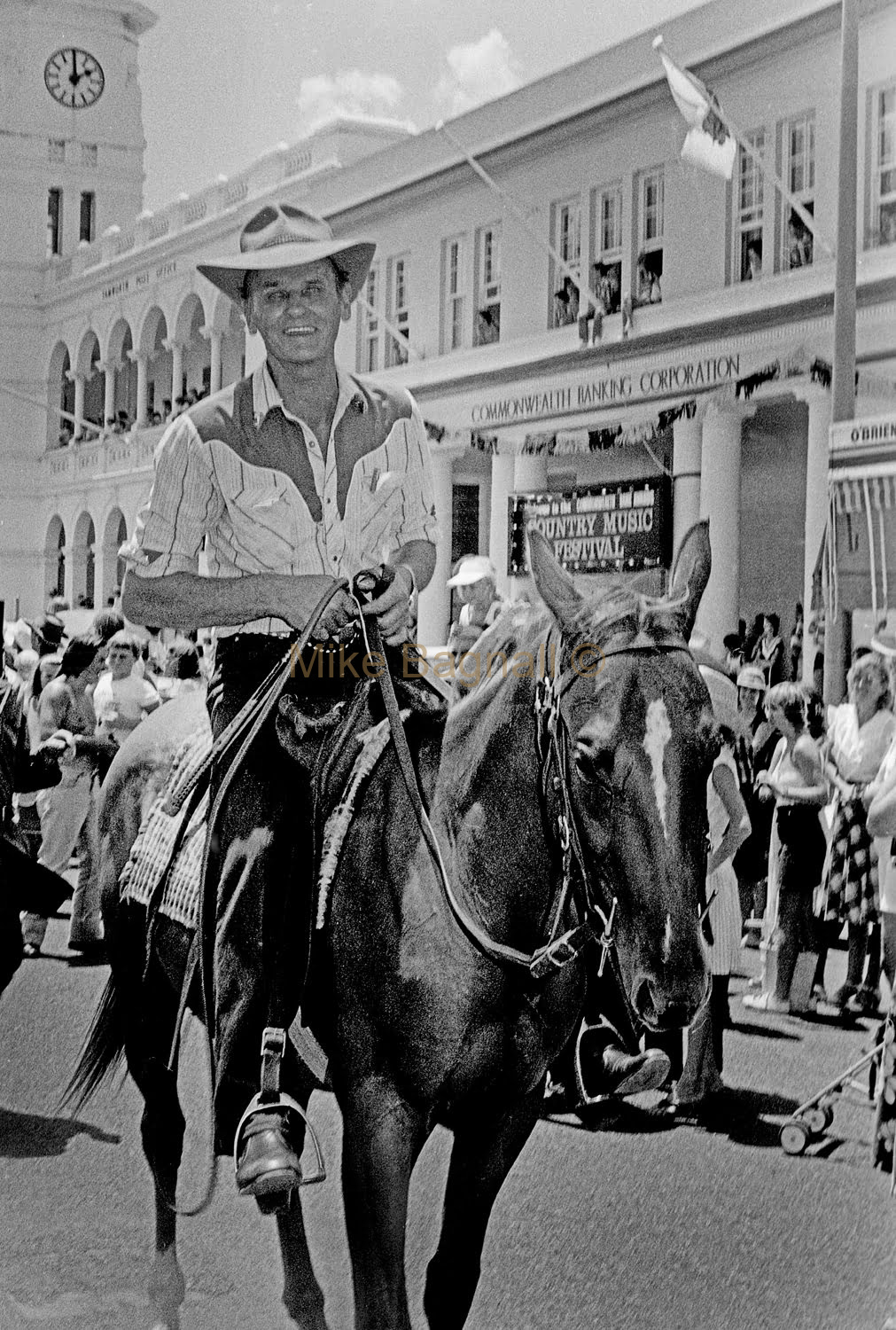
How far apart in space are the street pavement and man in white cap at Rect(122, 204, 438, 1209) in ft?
2.85

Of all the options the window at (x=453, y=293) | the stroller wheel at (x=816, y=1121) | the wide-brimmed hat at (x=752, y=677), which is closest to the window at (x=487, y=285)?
the window at (x=453, y=293)

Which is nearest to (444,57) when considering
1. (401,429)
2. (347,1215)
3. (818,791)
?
(401,429)

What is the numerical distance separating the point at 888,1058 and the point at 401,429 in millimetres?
2105

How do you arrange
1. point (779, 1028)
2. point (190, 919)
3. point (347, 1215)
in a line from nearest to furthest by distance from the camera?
point (347, 1215) < point (190, 919) < point (779, 1028)

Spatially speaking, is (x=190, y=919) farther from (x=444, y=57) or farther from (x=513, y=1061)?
(x=444, y=57)

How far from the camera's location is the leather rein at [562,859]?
95.7 inches

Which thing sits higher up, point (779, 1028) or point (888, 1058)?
point (888, 1058)

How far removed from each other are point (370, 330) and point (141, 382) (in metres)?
0.82

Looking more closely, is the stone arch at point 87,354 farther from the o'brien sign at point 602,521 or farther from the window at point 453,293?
the o'brien sign at point 602,521

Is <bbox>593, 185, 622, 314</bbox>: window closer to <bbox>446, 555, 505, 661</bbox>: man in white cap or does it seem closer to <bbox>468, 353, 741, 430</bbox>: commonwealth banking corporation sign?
<bbox>468, 353, 741, 430</bbox>: commonwealth banking corporation sign

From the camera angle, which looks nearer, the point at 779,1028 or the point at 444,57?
the point at 444,57

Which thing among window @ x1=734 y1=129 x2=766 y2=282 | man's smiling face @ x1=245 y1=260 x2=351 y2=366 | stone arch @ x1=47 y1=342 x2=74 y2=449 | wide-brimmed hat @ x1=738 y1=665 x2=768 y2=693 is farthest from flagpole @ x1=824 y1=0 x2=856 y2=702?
wide-brimmed hat @ x1=738 y1=665 x2=768 y2=693

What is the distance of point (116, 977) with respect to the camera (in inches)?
140

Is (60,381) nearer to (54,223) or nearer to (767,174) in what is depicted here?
(54,223)
